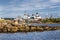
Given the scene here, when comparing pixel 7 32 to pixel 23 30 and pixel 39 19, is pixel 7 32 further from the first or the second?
pixel 39 19

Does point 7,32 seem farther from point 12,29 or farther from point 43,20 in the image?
point 43,20

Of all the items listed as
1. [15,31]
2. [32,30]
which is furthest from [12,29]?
[32,30]

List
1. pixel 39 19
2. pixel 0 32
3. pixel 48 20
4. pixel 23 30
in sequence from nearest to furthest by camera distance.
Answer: pixel 0 32, pixel 23 30, pixel 48 20, pixel 39 19

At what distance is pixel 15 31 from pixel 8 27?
6.85 ft

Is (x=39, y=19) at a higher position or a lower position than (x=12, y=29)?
lower

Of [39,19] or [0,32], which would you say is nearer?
[0,32]

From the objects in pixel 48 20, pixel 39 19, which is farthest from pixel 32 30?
pixel 39 19

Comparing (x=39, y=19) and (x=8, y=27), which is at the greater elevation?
(x=8, y=27)

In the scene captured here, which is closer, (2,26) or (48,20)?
(2,26)

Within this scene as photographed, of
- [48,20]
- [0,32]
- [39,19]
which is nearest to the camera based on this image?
[0,32]

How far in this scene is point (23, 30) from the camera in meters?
65.2

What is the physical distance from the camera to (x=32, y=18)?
19112 cm

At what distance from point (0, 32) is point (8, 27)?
9.24 ft

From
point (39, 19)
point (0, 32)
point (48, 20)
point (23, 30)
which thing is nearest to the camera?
point (0, 32)
